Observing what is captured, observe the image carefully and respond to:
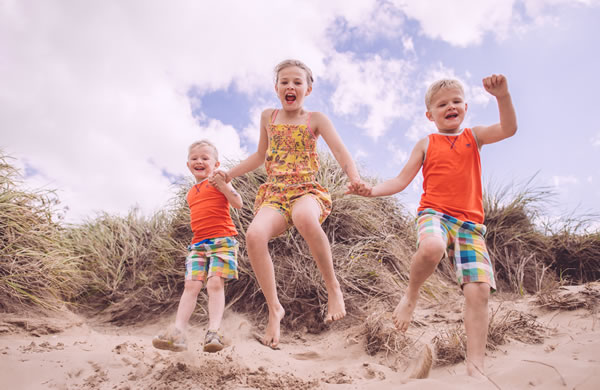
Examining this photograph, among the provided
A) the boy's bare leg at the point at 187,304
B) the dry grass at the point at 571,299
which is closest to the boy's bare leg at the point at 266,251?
the boy's bare leg at the point at 187,304

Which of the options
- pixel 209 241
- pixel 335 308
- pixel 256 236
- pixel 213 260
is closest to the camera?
pixel 256 236

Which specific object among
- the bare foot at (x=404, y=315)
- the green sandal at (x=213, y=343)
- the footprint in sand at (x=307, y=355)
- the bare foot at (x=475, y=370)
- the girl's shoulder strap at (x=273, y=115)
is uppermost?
the girl's shoulder strap at (x=273, y=115)

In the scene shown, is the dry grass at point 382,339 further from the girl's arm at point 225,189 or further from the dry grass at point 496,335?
the girl's arm at point 225,189

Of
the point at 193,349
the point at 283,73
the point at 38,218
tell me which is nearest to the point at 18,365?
the point at 193,349

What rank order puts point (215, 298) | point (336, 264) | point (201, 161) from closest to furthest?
point (215, 298) → point (201, 161) → point (336, 264)

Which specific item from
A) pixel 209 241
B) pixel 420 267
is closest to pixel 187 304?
pixel 209 241

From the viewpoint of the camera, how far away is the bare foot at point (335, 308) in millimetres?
2912

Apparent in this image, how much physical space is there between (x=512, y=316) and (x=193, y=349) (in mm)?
2591

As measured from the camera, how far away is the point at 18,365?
9.27 feet

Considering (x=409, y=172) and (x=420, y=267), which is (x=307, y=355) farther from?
(x=409, y=172)

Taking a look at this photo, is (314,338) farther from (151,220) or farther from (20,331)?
(151,220)

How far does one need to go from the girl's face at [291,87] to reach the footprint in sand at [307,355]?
76.8 inches

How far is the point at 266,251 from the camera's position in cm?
292

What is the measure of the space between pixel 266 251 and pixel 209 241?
72 centimetres
